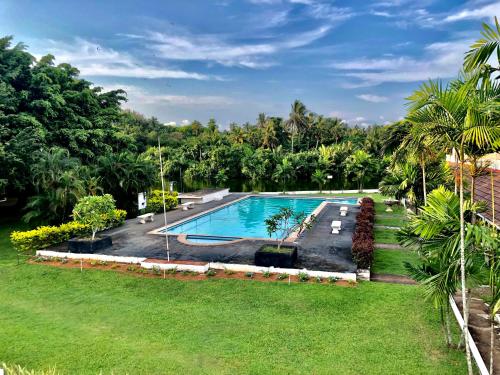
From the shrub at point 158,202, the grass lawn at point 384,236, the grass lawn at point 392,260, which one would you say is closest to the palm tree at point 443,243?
the grass lawn at point 392,260

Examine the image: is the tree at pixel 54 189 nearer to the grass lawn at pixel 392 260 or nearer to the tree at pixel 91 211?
the tree at pixel 91 211

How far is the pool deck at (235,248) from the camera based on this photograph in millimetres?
12562

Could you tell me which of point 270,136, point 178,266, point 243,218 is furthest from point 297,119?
point 178,266

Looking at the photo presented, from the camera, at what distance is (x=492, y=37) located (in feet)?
15.2

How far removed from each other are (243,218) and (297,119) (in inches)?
1407

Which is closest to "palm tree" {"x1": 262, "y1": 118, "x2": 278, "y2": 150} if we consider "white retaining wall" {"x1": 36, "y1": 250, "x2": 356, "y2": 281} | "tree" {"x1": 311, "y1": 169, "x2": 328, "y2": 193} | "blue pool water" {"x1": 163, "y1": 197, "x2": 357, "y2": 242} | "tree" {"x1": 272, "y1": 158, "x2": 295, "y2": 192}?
"tree" {"x1": 272, "y1": 158, "x2": 295, "y2": 192}

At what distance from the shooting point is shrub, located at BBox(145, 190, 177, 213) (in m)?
22.9

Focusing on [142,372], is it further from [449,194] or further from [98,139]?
[98,139]

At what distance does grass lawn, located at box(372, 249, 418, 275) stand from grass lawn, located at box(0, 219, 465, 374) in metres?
1.50

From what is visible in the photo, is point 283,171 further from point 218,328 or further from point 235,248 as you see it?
point 218,328

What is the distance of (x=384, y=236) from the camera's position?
1609cm

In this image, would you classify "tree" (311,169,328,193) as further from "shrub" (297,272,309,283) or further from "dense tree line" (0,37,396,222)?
"shrub" (297,272,309,283)

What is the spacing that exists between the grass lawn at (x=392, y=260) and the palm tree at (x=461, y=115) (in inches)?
264

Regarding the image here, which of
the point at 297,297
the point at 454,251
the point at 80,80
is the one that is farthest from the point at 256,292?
the point at 80,80
